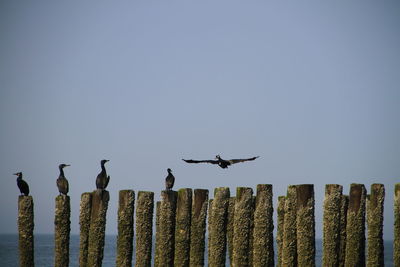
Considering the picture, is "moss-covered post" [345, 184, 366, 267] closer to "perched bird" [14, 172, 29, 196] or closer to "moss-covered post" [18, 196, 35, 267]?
"moss-covered post" [18, 196, 35, 267]

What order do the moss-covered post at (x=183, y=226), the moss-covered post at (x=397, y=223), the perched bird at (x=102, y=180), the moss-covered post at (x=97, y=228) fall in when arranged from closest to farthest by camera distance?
the moss-covered post at (x=397, y=223) → the moss-covered post at (x=97, y=228) → the moss-covered post at (x=183, y=226) → the perched bird at (x=102, y=180)

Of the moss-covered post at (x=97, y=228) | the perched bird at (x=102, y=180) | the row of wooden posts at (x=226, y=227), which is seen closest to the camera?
the row of wooden posts at (x=226, y=227)

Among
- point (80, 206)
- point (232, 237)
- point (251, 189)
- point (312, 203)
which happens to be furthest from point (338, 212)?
point (80, 206)

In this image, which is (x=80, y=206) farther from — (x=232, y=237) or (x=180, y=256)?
(x=232, y=237)

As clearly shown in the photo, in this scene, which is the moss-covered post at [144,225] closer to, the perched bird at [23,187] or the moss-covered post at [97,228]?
the moss-covered post at [97,228]

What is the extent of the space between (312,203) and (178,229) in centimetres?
251

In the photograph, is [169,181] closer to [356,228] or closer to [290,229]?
[290,229]

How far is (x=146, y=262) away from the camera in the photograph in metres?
14.7

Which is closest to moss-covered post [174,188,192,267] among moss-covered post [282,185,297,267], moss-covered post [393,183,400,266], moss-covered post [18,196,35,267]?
moss-covered post [282,185,297,267]

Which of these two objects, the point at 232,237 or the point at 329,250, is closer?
the point at 329,250

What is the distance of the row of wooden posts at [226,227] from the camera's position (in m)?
14.1

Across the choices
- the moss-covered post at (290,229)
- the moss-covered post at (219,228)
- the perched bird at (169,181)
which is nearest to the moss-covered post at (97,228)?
the moss-covered post at (219,228)

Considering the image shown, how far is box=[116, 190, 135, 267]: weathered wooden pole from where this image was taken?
14.7m

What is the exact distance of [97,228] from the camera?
47.9ft
